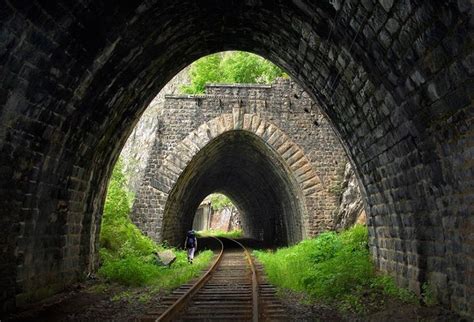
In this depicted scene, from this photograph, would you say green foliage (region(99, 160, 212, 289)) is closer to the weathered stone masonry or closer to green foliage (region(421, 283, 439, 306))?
the weathered stone masonry

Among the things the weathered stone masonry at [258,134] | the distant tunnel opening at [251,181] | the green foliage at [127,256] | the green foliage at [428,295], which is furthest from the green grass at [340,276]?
the distant tunnel opening at [251,181]

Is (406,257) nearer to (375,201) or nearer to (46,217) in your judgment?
(375,201)

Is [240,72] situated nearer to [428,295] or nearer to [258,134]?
[258,134]

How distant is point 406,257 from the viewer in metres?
7.58

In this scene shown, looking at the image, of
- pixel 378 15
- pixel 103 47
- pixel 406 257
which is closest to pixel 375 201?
pixel 406 257

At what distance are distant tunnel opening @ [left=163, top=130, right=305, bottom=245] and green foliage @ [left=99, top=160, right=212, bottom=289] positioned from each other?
2.51 metres

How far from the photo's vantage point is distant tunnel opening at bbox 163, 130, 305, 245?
736 inches

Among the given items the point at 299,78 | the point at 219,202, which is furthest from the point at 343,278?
the point at 219,202

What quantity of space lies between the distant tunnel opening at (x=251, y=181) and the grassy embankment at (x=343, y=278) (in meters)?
5.32

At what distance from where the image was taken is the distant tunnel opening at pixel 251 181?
18.7 metres

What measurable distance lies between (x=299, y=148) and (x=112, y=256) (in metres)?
8.79

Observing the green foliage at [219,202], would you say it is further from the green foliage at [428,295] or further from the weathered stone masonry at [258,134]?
the green foliage at [428,295]

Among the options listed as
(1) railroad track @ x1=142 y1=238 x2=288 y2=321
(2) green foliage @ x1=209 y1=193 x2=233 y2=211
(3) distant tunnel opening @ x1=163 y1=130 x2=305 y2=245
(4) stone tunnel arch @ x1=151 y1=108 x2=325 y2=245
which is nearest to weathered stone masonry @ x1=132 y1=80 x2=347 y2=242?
(4) stone tunnel arch @ x1=151 y1=108 x2=325 y2=245

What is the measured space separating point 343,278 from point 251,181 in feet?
58.5
